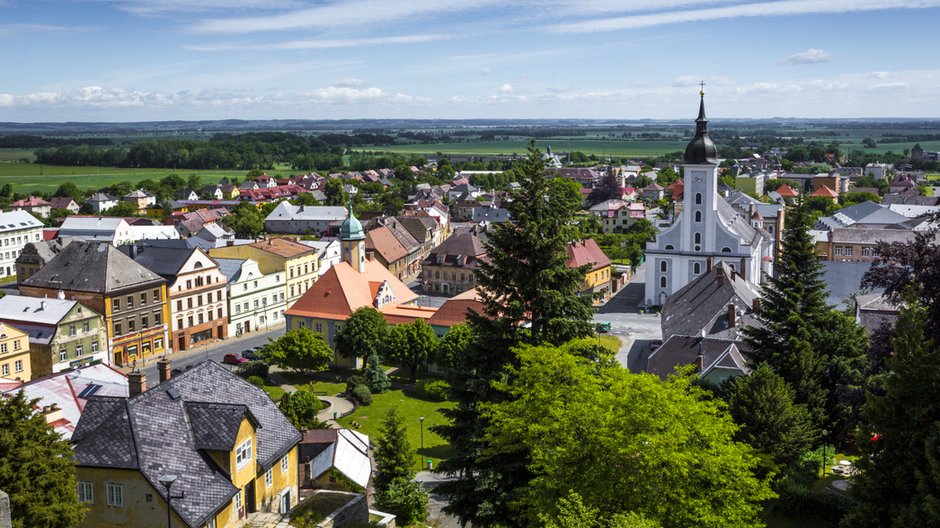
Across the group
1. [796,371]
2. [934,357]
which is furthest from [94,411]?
[796,371]

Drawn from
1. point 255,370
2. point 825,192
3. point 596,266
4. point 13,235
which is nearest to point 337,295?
point 255,370

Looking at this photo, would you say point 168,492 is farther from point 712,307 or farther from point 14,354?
point 14,354

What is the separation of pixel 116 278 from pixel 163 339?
19.1ft

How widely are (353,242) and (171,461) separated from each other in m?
39.6

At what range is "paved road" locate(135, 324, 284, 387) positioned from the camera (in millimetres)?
57844

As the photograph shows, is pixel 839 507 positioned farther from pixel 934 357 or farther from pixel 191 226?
pixel 191 226

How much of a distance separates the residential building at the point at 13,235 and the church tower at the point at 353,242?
164 ft

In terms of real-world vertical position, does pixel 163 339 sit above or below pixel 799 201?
below

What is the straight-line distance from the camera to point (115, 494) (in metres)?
23.2

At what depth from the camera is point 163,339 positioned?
60.8m

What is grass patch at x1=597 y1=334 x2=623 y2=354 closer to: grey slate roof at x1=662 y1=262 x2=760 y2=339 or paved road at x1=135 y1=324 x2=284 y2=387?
grey slate roof at x1=662 y1=262 x2=760 y2=339

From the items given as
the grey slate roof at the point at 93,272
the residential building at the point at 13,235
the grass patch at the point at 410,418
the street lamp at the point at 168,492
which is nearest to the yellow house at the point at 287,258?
the grey slate roof at the point at 93,272

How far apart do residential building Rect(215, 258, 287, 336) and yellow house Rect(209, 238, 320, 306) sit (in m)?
0.75

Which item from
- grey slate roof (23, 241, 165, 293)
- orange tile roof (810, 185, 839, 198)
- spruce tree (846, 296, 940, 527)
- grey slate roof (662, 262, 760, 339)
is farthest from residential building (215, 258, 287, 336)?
orange tile roof (810, 185, 839, 198)
